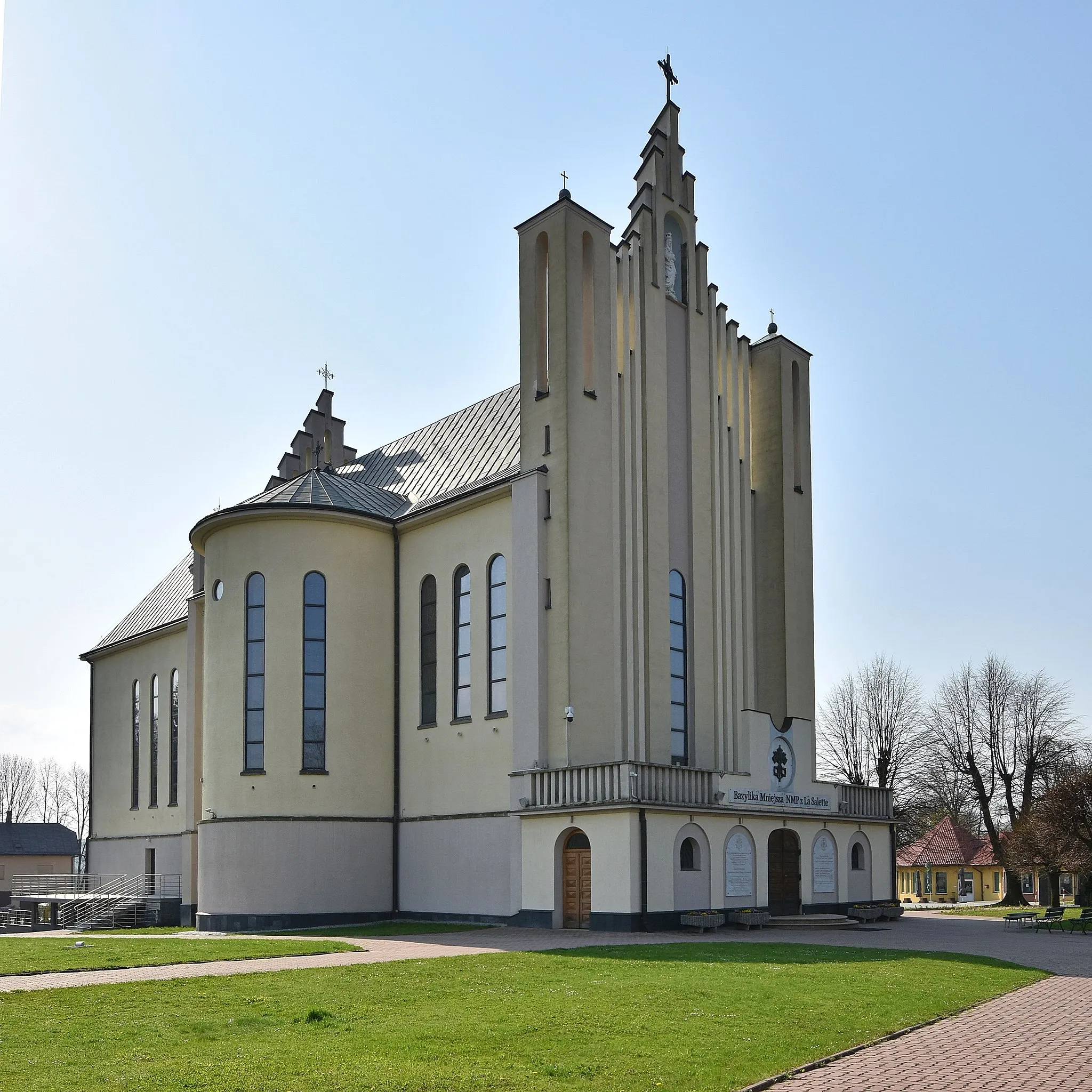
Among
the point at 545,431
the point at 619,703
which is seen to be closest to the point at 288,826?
the point at 619,703

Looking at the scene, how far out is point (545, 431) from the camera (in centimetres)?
3253

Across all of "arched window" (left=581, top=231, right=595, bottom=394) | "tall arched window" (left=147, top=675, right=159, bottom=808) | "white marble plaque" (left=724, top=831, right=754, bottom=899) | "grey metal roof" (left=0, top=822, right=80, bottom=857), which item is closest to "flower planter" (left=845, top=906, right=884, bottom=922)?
"white marble plaque" (left=724, top=831, right=754, bottom=899)

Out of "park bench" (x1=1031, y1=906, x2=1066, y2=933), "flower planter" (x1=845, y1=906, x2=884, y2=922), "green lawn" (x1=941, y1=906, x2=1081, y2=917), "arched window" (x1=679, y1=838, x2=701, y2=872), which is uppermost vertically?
"arched window" (x1=679, y1=838, x2=701, y2=872)

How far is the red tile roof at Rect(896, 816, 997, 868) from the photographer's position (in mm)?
68875

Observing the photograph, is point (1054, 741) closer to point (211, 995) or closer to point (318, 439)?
point (318, 439)

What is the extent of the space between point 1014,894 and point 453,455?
114 ft

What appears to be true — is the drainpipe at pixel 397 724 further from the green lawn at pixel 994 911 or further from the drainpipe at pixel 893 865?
the green lawn at pixel 994 911

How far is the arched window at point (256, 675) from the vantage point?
111 ft

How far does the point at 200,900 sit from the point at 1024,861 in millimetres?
31473

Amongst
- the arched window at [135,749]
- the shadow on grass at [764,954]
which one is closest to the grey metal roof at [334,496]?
the arched window at [135,749]

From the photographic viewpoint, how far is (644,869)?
28234 millimetres

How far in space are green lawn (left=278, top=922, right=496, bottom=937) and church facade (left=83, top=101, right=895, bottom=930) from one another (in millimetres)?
657

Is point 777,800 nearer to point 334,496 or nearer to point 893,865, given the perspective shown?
point 893,865

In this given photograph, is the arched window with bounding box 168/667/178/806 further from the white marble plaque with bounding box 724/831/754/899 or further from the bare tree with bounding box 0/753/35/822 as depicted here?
the bare tree with bounding box 0/753/35/822
